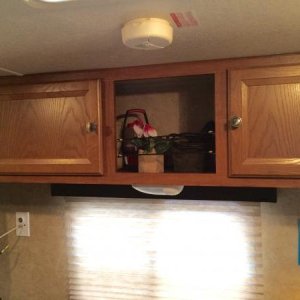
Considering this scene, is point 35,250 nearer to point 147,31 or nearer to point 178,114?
point 178,114

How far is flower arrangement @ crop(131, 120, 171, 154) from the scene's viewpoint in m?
1.13

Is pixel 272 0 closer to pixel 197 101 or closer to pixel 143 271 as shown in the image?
pixel 197 101

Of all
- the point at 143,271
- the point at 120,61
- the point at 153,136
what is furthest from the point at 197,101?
the point at 143,271

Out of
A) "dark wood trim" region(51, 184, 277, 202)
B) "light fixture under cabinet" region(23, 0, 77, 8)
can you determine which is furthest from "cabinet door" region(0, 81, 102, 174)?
"light fixture under cabinet" region(23, 0, 77, 8)

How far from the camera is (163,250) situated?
143 cm

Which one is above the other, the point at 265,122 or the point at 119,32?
the point at 119,32

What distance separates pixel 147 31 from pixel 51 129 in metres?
0.63

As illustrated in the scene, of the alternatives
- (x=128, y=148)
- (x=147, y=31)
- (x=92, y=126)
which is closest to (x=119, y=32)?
(x=147, y=31)

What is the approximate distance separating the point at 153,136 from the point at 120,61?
299mm

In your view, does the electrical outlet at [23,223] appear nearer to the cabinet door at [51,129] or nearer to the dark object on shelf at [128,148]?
the cabinet door at [51,129]

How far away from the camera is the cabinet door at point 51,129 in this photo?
1.13 m

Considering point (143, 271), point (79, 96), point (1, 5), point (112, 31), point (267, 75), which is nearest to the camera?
point (1, 5)

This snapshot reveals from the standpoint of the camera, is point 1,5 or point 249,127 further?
point 249,127

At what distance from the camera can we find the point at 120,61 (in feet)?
3.46
